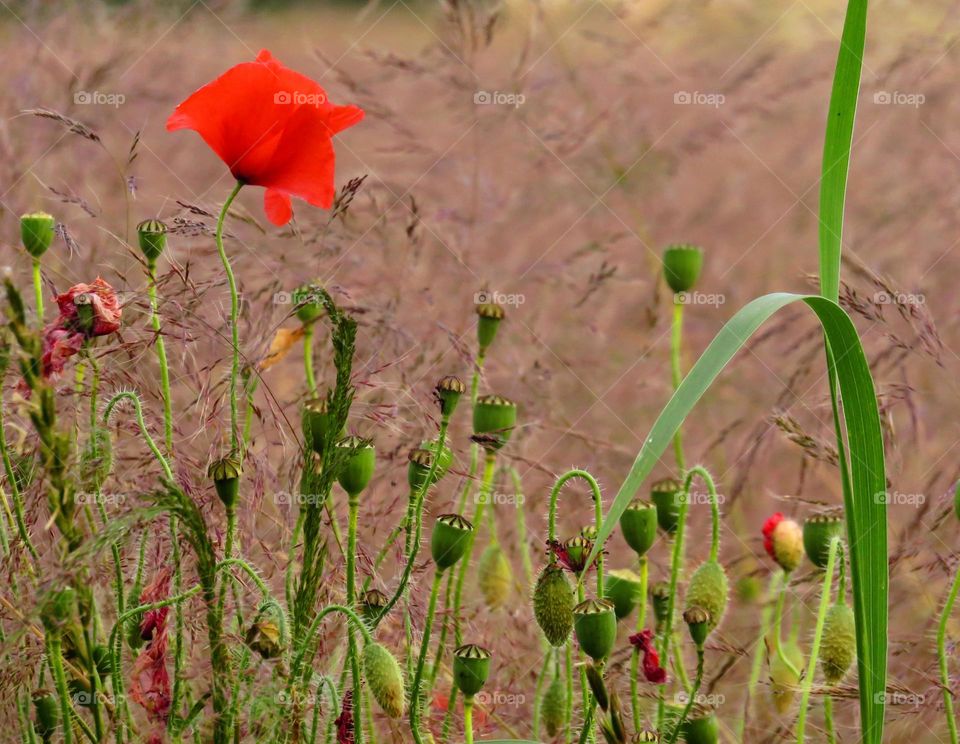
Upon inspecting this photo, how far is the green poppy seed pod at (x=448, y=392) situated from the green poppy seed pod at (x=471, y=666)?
156 millimetres

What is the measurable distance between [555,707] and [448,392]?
337 mm

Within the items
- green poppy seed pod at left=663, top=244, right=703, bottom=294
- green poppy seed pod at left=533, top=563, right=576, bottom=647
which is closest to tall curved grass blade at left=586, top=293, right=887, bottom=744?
green poppy seed pod at left=533, top=563, right=576, bottom=647

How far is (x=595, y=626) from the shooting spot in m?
0.76

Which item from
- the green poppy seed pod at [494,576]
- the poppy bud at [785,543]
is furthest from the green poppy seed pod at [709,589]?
the green poppy seed pod at [494,576]

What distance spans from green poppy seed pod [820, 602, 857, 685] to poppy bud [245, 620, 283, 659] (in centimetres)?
44

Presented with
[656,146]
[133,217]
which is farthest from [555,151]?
[133,217]

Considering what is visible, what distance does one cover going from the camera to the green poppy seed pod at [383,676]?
79cm

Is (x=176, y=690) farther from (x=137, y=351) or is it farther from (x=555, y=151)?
(x=555, y=151)

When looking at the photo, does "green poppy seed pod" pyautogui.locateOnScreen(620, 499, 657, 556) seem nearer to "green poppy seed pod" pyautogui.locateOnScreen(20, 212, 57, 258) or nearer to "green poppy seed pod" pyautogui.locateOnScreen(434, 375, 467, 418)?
"green poppy seed pod" pyautogui.locateOnScreen(434, 375, 467, 418)

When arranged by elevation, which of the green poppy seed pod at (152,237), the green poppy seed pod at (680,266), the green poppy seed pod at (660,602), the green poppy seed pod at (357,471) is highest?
the green poppy seed pod at (680,266)

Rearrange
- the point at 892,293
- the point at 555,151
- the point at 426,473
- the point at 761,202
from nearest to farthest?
the point at 426,473
the point at 892,293
the point at 555,151
the point at 761,202

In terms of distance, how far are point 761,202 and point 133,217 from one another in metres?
1.28

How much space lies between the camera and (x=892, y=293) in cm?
110

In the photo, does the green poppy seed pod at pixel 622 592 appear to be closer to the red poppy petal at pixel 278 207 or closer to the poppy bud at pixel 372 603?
the poppy bud at pixel 372 603
